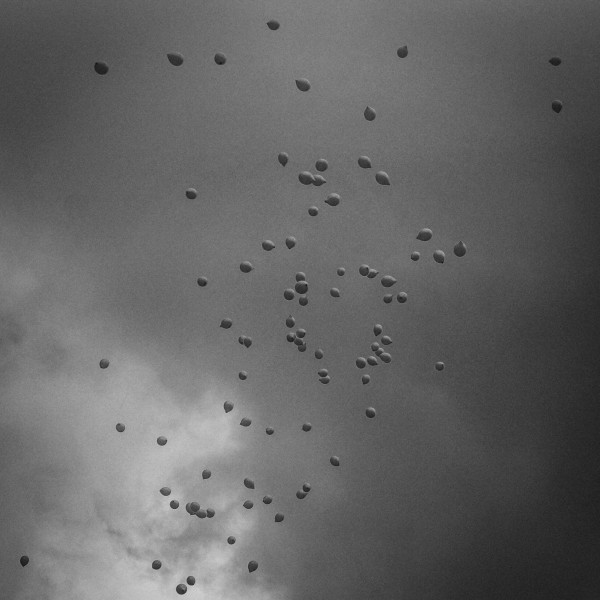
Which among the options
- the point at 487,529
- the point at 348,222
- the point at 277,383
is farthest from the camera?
the point at 487,529

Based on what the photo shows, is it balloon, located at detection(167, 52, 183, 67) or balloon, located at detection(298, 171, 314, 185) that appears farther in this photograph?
balloon, located at detection(298, 171, 314, 185)

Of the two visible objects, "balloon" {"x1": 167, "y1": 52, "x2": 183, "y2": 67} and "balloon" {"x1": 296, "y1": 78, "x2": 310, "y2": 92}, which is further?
"balloon" {"x1": 296, "y1": 78, "x2": 310, "y2": 92}

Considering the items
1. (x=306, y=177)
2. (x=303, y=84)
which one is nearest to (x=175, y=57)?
(x=303, y=84)

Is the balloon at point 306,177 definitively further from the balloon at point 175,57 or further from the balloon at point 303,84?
the balloon at point 175,57

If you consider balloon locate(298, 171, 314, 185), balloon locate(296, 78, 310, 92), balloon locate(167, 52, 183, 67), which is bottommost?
balloon locate(298, 171, 314, 185)

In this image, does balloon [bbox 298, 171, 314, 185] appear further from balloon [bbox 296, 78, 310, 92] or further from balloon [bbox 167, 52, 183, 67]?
balloon [bbox 167, 52, 183, 67]

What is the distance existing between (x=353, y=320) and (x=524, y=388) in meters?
4.36

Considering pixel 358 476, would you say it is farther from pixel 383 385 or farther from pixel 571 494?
pixel 571 494

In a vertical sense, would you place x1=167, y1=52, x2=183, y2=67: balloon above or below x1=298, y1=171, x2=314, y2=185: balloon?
above

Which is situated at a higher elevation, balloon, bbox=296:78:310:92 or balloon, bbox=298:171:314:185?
balloon, bbox=296:78:310:92

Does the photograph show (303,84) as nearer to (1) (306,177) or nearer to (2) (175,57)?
(1) (306,177)

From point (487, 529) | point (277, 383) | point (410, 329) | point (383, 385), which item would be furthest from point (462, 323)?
point (487, 529)

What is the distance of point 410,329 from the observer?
43.9 feet

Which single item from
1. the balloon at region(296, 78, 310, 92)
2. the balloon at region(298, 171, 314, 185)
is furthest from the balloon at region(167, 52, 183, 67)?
the balloon at region(298, 171, 314, 185)
